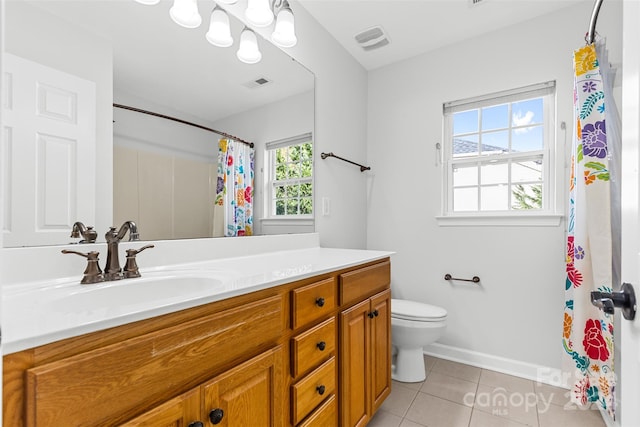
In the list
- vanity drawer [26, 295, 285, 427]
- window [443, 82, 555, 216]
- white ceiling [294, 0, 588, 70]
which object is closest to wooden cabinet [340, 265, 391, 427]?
vanity drawer [26, 295, 285, 427]

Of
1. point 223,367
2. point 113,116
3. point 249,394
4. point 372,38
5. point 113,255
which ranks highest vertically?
point 372,38

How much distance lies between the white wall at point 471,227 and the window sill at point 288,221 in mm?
891

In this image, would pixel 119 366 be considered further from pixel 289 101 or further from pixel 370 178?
pixel 370 178

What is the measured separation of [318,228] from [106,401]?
1.64 m

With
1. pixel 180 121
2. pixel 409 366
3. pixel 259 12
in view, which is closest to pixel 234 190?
pixel 180 121

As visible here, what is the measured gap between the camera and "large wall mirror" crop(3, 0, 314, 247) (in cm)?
96

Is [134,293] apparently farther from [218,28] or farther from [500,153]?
[500,153]

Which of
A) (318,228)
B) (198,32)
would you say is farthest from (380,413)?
(198,32)

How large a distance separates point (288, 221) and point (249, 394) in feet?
3.75

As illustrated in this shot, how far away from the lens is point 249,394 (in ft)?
2.99

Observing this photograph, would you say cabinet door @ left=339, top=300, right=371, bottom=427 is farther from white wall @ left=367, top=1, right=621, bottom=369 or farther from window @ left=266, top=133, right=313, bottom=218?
white wall @ left=367, top=1, right=621, bottom=369

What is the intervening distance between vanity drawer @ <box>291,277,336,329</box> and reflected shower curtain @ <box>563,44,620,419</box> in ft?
4.33

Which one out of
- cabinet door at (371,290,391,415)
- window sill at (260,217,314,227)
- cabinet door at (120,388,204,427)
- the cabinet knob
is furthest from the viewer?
window sill at (260,217,314,227)

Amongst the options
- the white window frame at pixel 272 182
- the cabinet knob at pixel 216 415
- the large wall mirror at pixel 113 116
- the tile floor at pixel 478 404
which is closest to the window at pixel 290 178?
the white window frame at pixel 272 182
